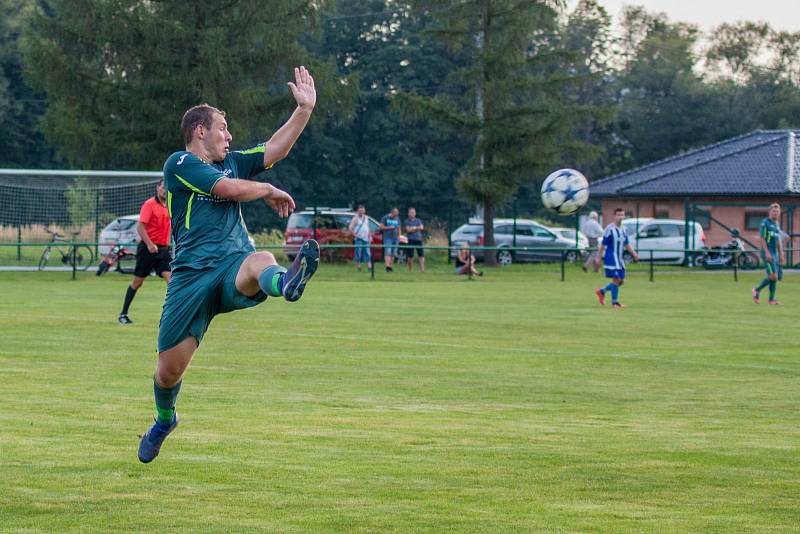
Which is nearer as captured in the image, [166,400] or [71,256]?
[166,400]

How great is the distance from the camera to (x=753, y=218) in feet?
176

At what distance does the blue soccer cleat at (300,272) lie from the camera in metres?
7.52

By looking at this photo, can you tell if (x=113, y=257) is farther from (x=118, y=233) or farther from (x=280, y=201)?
(x=280, y=201)

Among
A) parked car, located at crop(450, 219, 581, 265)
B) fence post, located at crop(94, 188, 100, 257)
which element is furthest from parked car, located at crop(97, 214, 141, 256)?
parked car, located at crop(450, 219, 581, 265)

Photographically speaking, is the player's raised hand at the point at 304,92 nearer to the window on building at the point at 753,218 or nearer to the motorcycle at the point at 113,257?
the motorcycle at the point at 113,257

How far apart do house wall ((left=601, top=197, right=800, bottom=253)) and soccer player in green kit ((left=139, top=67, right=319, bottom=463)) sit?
4227 cm

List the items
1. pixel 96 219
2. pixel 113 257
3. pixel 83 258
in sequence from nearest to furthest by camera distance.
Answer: pixel 113 257
pixel 83 258
pixel 96 219

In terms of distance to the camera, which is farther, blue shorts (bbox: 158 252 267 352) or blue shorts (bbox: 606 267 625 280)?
blue shorts (bbox: 606 267 625 280)

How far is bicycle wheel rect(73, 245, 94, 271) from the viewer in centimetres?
3666

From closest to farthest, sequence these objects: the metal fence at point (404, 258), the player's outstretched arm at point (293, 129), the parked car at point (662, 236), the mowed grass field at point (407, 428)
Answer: the mowed grass field at point (407, 428)
the player's outstretched arm at point (293, 129)
the metal fence at point (404, 258)
the parked car at point (662, 236)

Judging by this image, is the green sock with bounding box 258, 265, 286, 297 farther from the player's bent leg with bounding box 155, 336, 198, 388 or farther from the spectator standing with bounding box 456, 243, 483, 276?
the spectator standing with bounding box 456, 243, 483, 276

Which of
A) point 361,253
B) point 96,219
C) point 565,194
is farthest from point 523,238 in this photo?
point 565,194

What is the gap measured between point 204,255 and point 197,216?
0.79 ft

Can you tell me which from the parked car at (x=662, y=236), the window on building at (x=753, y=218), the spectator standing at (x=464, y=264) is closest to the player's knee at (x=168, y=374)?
the spectator standing at (x=464, y=264)
